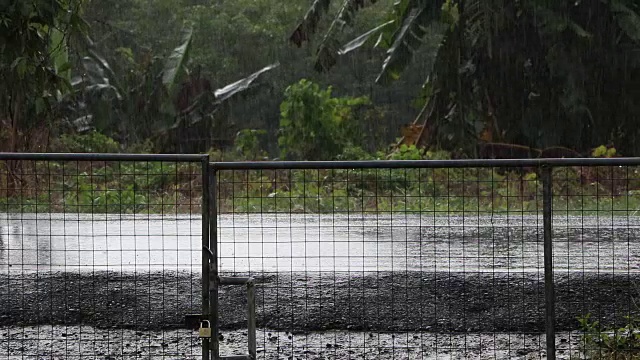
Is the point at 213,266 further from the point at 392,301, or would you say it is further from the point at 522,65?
the point at 522,65

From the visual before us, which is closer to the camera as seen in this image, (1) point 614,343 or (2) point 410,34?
(1) point 614,343

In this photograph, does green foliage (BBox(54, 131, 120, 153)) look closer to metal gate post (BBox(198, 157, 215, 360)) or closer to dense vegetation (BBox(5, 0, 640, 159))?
dense vegetation (BBox(5, 0, 640, 159))

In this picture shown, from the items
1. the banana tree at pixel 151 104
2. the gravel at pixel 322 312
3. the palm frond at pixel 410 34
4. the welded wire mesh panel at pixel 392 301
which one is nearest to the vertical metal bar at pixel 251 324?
the welded wire mesh panel at pixel 392 301

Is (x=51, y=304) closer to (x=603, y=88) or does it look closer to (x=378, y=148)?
(x=603, y=88)

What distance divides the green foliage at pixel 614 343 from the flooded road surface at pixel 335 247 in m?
1.77

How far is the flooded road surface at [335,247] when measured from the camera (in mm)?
10070

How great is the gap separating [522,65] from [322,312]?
50.2ft

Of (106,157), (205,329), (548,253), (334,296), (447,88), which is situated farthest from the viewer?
(447,88)

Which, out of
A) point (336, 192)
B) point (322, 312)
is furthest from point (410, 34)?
point (322, 312)

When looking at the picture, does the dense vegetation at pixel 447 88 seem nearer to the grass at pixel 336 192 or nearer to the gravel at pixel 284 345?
the grass at pixel 336 192

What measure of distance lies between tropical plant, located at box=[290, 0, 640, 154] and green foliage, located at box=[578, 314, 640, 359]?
14.6 metres

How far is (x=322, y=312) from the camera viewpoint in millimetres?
8445

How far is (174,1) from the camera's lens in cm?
4150

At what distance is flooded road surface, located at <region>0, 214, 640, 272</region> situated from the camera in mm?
10070
